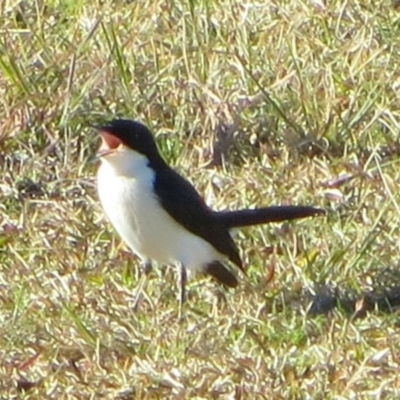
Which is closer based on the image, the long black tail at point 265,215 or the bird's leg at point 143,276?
the bird's leg at point 143,276

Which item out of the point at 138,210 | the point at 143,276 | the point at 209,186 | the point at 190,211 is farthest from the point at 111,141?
the point at 209,186

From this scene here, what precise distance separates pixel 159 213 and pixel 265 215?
0.41 m

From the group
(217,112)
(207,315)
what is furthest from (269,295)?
(217,112)

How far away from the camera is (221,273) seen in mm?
7078

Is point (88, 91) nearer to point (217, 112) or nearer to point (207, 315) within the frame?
point (217, 112)

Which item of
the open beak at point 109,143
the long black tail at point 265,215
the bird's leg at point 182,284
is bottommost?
the bird's leg at point 182,284

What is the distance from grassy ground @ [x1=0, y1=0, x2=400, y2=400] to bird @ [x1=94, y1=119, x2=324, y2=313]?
0.14 metres

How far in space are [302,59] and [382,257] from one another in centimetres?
187

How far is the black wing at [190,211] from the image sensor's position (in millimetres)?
7215

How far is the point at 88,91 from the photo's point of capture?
868cm

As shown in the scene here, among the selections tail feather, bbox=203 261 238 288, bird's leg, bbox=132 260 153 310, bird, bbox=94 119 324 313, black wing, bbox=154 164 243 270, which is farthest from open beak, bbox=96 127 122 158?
tail feather, bbox=203 261 238 288

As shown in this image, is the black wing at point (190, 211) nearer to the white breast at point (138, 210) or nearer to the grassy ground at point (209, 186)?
the white breast at point (138, 210)

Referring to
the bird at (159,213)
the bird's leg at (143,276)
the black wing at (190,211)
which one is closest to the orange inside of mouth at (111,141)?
the bird at (159,213)

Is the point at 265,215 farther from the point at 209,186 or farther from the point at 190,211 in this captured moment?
the point at 209,186
